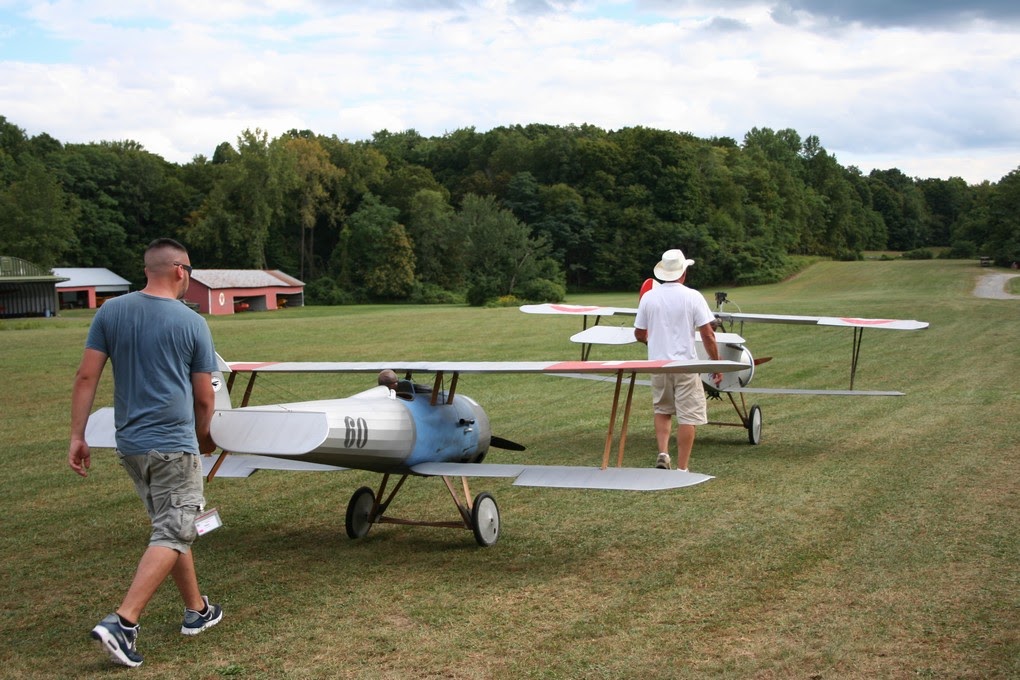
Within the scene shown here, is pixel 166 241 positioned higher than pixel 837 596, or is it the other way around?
pixel 166 241

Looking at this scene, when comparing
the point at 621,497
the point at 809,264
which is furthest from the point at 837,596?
the point at 809,264

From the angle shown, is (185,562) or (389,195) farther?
(389,195)

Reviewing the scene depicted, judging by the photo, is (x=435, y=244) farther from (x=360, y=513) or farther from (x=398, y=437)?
(x=398, y=437)

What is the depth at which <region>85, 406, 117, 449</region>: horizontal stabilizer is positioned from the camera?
223 inches

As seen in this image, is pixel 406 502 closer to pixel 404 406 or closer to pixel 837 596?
pixel 404 406

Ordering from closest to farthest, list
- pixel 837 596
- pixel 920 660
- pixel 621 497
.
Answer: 1. pixel 920 660
2. pixel 837 596
3. pixel 621 497

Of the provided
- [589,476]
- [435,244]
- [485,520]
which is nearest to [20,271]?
[435,244]

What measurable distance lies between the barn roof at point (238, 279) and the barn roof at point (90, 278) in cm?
1178

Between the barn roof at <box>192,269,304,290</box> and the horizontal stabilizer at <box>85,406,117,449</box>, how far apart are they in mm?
51758

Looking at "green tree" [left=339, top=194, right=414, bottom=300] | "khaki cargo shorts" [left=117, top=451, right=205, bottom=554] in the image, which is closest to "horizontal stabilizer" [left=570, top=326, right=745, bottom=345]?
"khaki cargo shorts" [left=117, top=451, right=205, bottom=554]

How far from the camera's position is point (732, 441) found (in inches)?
432

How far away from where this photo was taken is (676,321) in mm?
7922

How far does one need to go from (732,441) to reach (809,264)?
228 feet

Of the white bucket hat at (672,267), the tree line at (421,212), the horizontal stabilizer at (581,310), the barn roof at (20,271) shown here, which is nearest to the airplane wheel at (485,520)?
the white bucket hat at (672,267)
